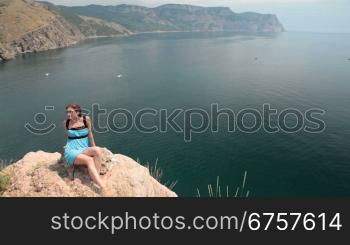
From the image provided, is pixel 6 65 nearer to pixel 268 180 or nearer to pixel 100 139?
pixel 100 139

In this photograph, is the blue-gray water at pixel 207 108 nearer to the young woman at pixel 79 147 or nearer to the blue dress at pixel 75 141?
the young woman at pixel 79 147

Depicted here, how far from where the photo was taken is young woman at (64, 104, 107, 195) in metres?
14.1

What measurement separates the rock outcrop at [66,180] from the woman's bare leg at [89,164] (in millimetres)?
625

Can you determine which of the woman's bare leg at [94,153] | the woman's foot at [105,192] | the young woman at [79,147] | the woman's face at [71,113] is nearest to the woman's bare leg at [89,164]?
the young woman at [79,147]

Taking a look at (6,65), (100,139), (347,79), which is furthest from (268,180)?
(6,65)

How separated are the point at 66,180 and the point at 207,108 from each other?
89382 millimetres

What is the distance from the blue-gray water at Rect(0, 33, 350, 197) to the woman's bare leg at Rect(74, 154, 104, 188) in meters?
42.1

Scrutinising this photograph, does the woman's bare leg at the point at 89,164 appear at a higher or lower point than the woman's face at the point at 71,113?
lower

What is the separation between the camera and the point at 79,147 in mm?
A: 14484

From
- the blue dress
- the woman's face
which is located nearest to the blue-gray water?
the blue dress

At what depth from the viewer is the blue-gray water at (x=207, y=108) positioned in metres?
60.3

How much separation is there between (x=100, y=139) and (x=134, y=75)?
96523 millimetres

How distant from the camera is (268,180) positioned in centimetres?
5847

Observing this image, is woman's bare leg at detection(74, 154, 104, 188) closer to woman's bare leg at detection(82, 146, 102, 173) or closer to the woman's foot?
woman's bare leg at detection(82, 146, 102, 173)
